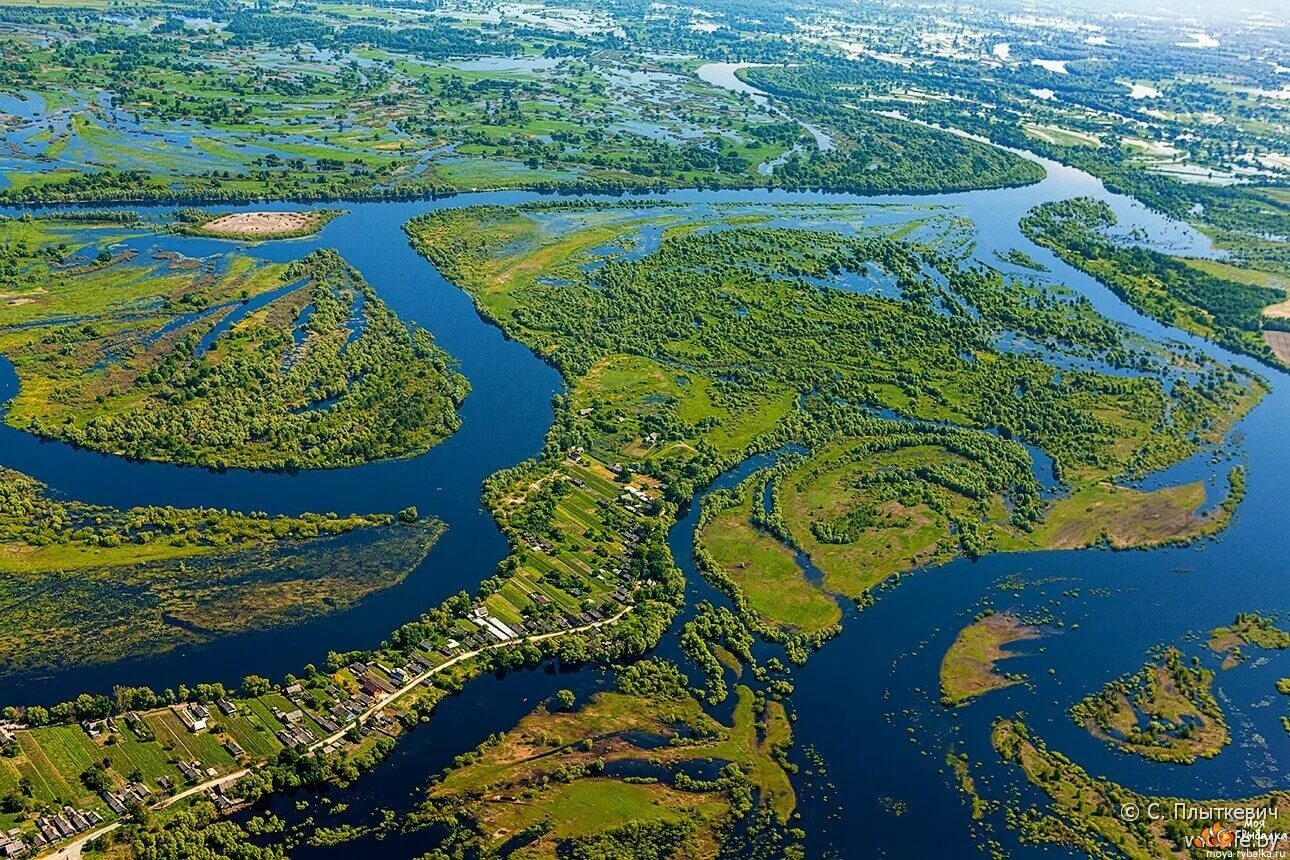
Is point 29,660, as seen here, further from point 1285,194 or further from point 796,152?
point 1285,194

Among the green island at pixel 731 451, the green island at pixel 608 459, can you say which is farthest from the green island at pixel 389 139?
the green island at pixel 731 451

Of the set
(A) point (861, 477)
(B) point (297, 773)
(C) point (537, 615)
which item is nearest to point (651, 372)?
(A) point (861, 477)

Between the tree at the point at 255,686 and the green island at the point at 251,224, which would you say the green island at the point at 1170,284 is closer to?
the green island at the point at 251,224

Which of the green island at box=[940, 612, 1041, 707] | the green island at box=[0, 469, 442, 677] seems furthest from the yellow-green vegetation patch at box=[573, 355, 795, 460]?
the green island at box=[940, 612, 1041, 707]

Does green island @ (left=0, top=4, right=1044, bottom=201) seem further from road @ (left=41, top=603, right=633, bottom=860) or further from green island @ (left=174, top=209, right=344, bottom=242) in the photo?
road @ (left=41, top=603, right=633, bottom=860)

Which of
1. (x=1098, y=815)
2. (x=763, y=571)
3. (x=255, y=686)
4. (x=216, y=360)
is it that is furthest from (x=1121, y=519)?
(x=216, y=360)

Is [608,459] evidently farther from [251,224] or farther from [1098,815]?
[251,224]
